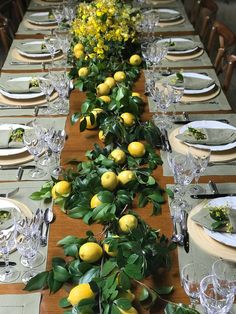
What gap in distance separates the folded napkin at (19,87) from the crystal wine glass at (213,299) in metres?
1.42

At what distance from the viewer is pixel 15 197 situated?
1.66 metres

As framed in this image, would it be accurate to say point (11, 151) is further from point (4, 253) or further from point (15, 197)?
point (4, 253)

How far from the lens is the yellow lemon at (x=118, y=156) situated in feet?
5.78

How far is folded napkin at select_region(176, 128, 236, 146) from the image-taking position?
1923 mm

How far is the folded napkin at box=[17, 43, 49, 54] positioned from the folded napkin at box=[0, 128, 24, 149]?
3.14ft

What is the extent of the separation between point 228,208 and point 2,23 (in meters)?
2.33

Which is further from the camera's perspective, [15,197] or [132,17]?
[132,17]

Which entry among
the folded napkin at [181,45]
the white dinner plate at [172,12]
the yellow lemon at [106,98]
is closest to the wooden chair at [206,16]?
the white dinner plate at [172,12]

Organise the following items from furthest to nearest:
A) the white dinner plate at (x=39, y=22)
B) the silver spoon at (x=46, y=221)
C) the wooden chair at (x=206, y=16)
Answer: the wooden chair at (x=206, y=16)
the white dinner plate at (x=39, y=22)
the silver spoon at (x=46, y=221)

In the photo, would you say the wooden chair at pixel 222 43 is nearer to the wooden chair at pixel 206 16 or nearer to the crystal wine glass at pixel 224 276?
the wooden chair at pixel 206 16

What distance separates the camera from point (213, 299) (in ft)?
3.97

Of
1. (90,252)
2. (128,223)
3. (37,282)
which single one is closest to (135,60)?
(128,223)

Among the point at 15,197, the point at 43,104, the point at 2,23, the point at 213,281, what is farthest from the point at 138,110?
the point at 2,23

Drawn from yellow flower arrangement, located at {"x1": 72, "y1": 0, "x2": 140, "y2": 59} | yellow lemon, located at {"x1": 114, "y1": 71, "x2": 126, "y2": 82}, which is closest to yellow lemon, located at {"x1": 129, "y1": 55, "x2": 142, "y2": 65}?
yellow flower arrangement, located at {"x1": 72, "y1": 0, "x2": 140, "y2": 59}
